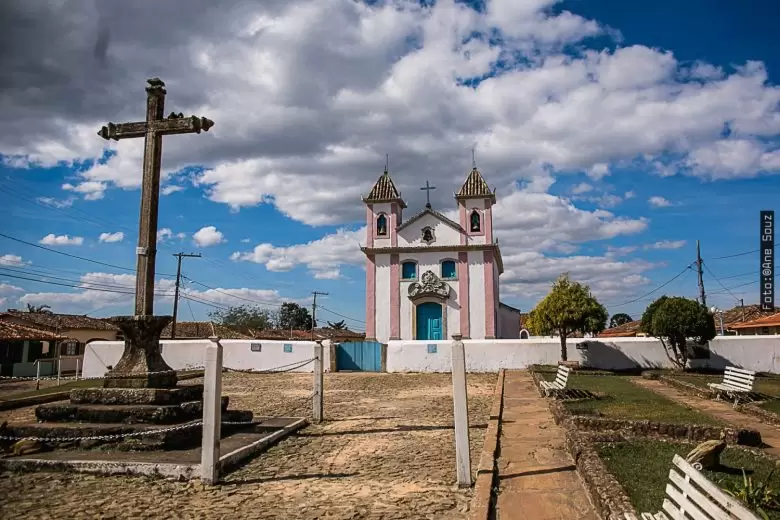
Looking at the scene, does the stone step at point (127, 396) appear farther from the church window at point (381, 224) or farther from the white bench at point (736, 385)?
the church window at point (381, 224)

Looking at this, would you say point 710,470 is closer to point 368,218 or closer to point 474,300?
point 474,300

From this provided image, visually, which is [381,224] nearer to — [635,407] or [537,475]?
[635,407]

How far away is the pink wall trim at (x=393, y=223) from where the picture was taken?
28.5m

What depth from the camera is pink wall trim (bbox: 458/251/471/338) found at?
27.1 metres

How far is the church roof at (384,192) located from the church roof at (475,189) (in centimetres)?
317

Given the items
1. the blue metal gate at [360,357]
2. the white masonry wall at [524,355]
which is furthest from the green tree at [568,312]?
the blue metal gate at [360,357]

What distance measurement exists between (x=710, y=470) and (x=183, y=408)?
244 inches

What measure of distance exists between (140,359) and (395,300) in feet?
65.7

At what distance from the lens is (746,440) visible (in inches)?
251

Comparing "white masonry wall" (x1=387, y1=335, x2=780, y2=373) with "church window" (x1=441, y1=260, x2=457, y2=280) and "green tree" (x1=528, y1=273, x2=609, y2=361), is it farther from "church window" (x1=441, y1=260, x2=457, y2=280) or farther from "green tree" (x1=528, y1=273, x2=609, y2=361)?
"church window" (x1=441, y1=260, x2=457, y2=280)

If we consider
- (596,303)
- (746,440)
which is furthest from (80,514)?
(596,303)

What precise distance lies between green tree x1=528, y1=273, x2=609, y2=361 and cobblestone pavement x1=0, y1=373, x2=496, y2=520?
41.2ft

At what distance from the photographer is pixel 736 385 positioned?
35.7ft

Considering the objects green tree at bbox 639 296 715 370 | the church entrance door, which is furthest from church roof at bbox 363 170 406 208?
green tree at bbox 639 296 715 370
